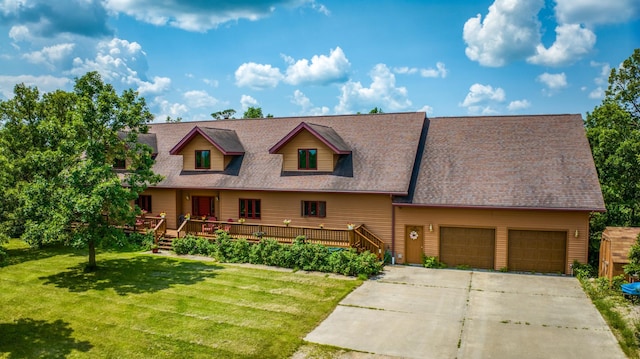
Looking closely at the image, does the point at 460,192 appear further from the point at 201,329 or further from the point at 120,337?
the point at 120,337

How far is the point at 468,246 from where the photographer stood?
2031 cm

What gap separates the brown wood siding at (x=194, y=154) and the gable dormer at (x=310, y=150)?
3.62m

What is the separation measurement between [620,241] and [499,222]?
14.6 ft

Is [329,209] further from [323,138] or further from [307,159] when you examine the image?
[323,138]

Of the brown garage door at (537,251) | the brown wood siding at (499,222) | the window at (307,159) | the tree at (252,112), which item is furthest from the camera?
the tree at (252,112)

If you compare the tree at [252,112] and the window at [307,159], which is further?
the tree at [252,112]

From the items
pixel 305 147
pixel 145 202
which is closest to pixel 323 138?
pixel 305 147

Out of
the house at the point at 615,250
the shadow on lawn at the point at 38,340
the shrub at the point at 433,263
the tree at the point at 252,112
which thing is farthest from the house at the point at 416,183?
the tree at the point at 252,112

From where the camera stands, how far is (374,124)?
84.6 feet

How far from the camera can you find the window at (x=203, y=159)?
26.3 metres

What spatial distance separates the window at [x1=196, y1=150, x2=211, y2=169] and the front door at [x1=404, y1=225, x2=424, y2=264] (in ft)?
40.3

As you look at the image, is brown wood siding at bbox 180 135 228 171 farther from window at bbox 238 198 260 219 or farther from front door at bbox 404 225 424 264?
front door at bbox 404 225 424 264

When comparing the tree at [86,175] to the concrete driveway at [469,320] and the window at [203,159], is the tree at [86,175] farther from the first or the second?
the concrete driveway at [469,320]

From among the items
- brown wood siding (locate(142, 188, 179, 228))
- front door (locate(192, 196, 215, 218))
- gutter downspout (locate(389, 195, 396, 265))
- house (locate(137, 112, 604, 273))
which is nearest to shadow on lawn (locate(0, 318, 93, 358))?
house (locate(137, 112, 604, 273))
